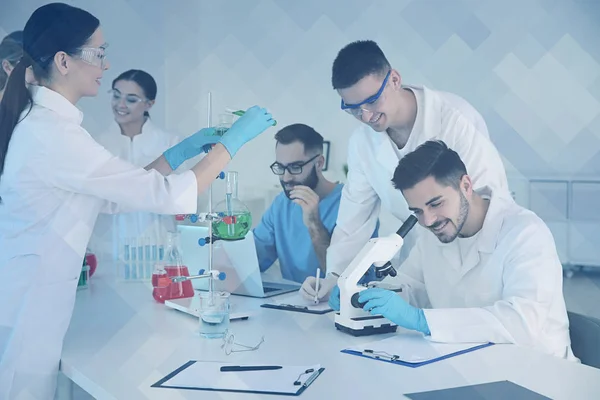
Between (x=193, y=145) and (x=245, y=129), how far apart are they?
0.36 m

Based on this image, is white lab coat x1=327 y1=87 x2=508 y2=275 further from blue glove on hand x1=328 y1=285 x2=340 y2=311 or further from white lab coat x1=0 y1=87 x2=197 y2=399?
white lab coat x1=0 y1=87 x2=197 y2=399

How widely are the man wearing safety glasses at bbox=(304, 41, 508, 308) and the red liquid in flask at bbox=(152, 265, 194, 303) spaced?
48 cm

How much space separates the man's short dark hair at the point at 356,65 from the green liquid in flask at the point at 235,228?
0.57m

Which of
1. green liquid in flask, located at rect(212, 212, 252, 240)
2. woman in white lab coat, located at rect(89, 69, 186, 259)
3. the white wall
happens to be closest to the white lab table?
green liquid in flask, located at rect(212, 212, 252, 240)

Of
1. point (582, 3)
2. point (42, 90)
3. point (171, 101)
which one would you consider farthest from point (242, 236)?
point (582, 3)

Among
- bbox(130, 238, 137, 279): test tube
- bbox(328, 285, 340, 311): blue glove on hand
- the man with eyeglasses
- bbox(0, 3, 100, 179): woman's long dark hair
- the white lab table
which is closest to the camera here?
the white lab table

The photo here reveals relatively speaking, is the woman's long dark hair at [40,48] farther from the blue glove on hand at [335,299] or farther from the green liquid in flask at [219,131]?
the blue glove on hand at [335,299]

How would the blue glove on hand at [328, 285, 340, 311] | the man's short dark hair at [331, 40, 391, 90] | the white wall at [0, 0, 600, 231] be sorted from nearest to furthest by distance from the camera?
1. the blue glove on hand at [328, 285, 340, 311]
2. the man's short dark hair at [331, 40, 391, 90]
3. the white wall at [0, 0, 600, 231]

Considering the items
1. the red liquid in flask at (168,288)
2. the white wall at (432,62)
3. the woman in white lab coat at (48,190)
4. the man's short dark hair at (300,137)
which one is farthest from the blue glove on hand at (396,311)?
the white wall at (432,62)

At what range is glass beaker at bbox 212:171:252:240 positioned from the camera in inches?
83.8

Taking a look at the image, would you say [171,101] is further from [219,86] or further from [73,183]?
[73,183]

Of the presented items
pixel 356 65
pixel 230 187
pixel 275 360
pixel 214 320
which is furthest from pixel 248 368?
pixel 356 65

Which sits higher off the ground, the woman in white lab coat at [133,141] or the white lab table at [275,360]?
the woman in white lab coat at [133,141]

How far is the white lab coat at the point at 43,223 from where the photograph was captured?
159cm
